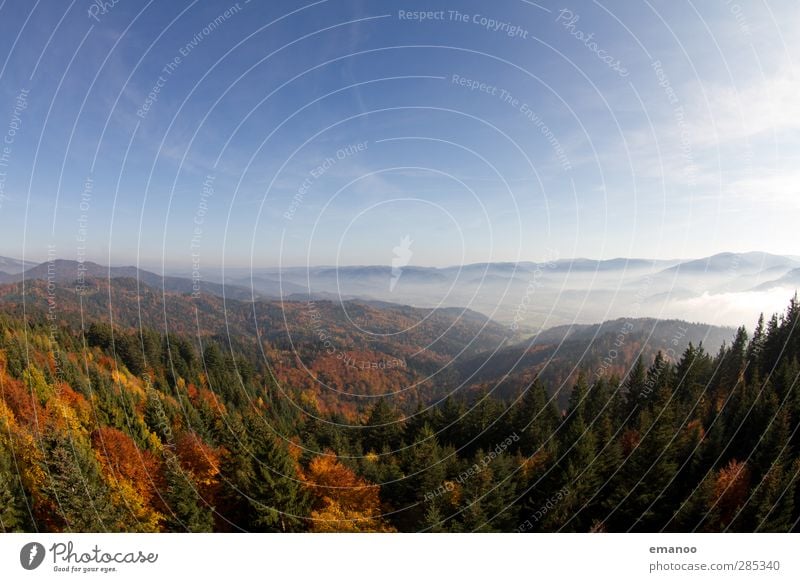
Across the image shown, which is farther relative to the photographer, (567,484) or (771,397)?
(771,397)

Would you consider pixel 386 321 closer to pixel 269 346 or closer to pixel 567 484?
pixel 269 346
